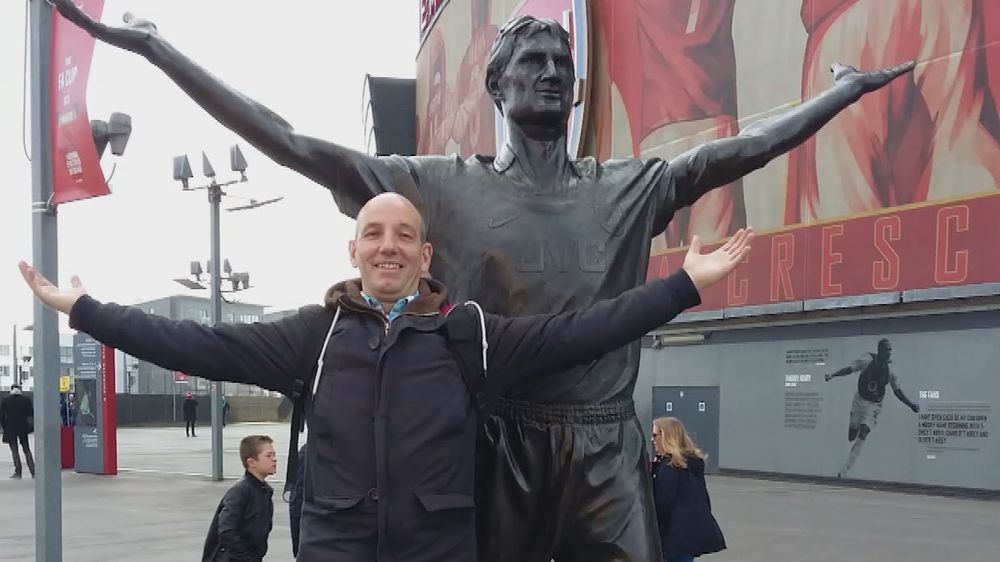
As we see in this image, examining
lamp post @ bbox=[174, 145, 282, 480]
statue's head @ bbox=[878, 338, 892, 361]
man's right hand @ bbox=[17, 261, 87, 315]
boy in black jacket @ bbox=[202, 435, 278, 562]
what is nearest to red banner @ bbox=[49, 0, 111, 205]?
boy in black jacket @ bbox=[202, 435, 278, 562]

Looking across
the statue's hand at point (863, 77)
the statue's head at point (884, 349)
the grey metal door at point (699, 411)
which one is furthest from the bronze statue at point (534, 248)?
the grey metal door at point (699, 411)

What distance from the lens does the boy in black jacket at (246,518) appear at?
5484mm

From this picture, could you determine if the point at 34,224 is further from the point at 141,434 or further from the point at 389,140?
the point at 141,434

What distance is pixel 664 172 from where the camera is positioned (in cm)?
265

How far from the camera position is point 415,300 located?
2.23 meters

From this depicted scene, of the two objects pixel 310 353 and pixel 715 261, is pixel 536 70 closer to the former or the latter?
pixel 715 261

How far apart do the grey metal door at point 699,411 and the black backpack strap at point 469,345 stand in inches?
608

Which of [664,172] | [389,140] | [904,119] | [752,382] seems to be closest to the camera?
[664,172]

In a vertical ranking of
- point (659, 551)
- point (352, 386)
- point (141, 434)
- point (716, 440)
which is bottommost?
point (141, 434)

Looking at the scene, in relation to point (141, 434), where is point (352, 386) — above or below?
above

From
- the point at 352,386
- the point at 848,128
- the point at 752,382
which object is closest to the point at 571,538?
the point at 352,386

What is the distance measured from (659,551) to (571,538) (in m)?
0.22

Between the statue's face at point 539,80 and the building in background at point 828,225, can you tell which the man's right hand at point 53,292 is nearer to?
the statue's face at point 539,80

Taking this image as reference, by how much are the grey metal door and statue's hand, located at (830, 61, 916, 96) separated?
1474cm
